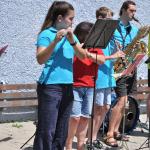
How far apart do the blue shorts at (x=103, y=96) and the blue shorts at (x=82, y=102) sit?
467 millimetres

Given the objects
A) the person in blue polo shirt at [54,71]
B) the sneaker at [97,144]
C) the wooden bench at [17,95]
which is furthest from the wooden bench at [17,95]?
the person in blue polo shirt at [54,71]

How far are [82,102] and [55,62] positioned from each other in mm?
1047

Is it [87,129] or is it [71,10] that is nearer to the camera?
[71,10]

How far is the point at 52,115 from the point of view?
475 cm

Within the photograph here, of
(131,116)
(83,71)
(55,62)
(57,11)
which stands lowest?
(131,116)

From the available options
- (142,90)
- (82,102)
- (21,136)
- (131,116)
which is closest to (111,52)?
(82,102)

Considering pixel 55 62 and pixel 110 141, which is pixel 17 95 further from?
pixel 55 62

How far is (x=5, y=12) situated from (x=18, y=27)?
314mm

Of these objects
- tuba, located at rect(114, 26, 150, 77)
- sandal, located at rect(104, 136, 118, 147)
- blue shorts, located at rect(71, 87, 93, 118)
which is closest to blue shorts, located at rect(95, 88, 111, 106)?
tuba, located at rect(114, 26, 150, 77)

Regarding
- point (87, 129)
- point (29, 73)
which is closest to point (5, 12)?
point (29, 73)

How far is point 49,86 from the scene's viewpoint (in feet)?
15.5

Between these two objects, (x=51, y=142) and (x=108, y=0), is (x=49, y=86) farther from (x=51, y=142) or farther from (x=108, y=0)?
(x=108, y=0)

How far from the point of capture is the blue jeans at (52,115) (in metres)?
4.73

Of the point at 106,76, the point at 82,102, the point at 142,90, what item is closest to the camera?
the point at 82,102
